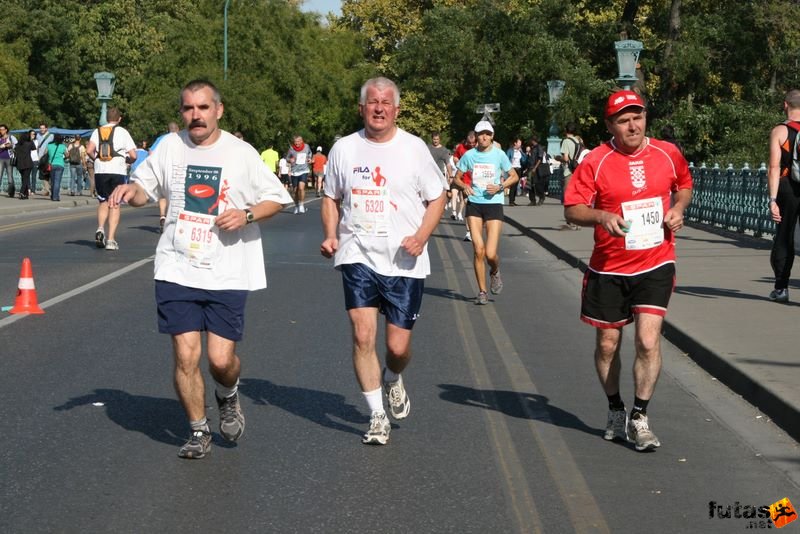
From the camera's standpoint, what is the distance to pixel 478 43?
50.6m

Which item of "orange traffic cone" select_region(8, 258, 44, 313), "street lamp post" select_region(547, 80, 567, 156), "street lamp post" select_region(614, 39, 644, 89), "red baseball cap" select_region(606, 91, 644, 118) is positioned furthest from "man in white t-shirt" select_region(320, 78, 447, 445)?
"street lamp post" select_region(547, 80, 567, 156)

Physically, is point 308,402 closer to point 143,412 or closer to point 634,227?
point 143,412

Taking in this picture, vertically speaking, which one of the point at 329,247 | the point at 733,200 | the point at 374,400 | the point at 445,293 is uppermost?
the point at 329,247

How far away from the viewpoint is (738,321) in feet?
36.9

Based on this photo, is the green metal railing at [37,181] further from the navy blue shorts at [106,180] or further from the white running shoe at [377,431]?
the white running shoe at [377,431]

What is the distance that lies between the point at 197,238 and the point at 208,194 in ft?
0.70

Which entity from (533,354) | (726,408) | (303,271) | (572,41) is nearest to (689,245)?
(303,271)

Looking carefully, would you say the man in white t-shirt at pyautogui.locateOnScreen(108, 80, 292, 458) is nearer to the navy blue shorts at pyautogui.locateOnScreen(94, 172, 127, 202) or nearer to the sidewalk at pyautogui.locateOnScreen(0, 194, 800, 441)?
the sidewalk at pyautogui.locateOnScreen(0, 194, 800, 441)

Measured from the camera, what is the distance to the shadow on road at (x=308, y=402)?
7.49m

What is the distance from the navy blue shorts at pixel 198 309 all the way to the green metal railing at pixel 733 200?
15362 mm

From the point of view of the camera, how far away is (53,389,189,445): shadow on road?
7145mm

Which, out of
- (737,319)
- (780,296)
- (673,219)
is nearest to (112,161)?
(780,296)

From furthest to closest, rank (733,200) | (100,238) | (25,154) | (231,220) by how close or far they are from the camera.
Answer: (25,154), (733,200), (100,238), (231,220)

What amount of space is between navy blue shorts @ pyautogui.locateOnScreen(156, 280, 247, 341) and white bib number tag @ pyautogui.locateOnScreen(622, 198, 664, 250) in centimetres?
190
